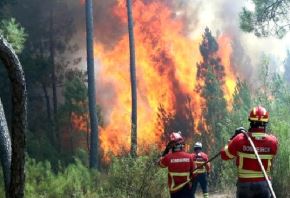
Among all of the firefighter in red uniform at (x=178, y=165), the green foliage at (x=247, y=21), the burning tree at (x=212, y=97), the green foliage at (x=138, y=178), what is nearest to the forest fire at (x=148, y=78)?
the burning tree at (x=212, y=97)

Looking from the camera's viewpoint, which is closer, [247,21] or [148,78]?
[247,21]

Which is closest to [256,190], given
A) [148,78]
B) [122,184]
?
[122,184]

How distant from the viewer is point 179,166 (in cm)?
788

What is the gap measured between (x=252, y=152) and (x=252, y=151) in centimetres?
2

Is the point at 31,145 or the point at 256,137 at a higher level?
the point at 256,137

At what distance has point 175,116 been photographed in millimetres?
30734

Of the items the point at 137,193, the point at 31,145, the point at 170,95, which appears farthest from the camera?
the point at 170,95

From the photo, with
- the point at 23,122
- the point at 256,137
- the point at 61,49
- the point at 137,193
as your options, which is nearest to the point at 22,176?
the point at 23,122

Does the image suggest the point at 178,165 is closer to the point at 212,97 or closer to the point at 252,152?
the point at 252,152

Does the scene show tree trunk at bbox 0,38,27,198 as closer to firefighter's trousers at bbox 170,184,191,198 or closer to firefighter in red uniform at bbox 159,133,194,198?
firefighter in red uniform at bbox 159,133,194,198

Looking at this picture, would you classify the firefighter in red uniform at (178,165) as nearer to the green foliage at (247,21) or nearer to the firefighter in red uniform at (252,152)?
the firefighter in red uniform at (252,152)

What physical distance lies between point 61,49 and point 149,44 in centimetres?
618

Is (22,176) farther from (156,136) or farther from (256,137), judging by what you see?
(156,136)

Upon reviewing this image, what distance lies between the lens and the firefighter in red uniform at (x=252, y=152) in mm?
5859
